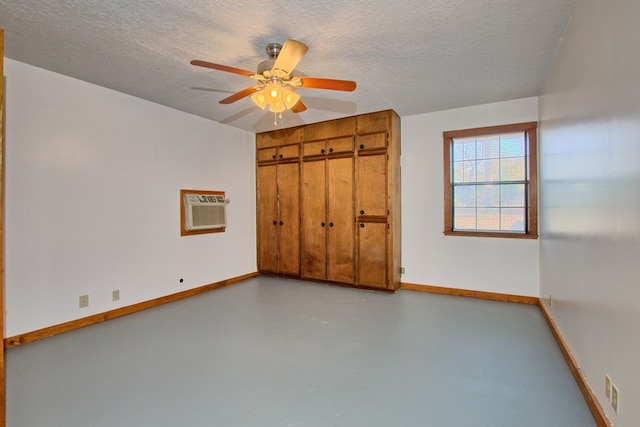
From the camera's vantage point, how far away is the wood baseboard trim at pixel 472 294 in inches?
154

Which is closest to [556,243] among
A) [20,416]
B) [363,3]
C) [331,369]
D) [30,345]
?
[331,369]

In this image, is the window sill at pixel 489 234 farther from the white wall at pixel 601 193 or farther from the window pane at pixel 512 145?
the white wall at pixel 601 193

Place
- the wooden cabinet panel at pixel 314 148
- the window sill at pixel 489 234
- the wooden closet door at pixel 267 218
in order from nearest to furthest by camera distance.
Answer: the window sill at pixel 489 234 < the wooden cabinet panel at pixel 314 148 < the wooden closet door at pixel 267 218

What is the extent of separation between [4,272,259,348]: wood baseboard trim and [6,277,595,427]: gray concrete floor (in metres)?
0.12

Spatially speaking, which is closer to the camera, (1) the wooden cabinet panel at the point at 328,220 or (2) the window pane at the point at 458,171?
(2) the window pane at the point at 458,171

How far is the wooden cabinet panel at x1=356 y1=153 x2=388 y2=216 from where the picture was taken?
174 inches

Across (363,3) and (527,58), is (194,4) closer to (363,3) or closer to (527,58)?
(363,3)

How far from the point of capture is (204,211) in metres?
4.62

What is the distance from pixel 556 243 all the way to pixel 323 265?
118 inches

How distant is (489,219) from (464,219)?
11.8 inches

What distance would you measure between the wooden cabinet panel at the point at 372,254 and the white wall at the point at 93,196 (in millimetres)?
2192

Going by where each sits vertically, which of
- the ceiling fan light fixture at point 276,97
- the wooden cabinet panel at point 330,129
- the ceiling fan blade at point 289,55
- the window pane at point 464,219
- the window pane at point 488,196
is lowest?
the window pane at point 464,219

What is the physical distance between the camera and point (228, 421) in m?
1.86

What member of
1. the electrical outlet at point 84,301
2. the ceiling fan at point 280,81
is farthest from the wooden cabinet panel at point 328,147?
the electrical outlet at point 84,301
